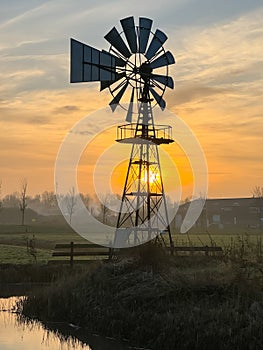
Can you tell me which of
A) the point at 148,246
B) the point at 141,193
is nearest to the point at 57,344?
the point at 148,246

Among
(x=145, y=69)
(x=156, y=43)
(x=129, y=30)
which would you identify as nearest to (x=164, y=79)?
(x=145, y=69)

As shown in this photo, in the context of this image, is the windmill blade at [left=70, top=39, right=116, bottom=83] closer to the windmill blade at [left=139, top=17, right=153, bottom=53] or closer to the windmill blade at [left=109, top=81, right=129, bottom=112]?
the windmill blade at [left=109, top=81, right=129, bottom=112]

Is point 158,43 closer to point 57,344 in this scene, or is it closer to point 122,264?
point 122,264

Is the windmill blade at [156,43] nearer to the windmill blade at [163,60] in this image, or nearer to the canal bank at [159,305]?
the windmill blade at [163,60]

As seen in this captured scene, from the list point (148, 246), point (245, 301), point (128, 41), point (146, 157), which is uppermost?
point (128, 41)

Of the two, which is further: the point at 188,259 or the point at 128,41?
the point at 128,41

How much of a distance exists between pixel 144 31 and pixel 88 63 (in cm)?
501

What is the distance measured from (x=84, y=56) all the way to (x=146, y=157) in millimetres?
7130

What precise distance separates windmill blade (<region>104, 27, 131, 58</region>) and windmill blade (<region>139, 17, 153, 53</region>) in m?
0.86

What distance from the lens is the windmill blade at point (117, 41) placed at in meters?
29.1

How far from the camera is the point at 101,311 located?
702 inches

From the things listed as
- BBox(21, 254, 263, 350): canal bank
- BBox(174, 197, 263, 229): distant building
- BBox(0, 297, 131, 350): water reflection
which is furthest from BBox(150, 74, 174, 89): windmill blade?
BBox(174, 197, 263, 229): distant building

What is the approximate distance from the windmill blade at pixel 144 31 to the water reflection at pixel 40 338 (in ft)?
53.8

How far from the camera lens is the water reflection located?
16.4 m
